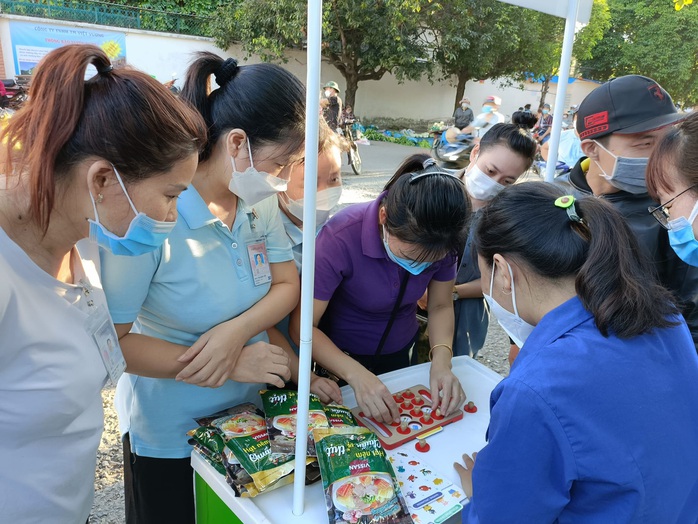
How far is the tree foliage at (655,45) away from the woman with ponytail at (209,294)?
70.6ft

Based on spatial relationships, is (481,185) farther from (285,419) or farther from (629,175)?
(285,419)

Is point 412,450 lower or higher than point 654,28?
lower

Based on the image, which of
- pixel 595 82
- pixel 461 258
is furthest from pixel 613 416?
pixel 595 82

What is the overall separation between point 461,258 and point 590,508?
1.30 m

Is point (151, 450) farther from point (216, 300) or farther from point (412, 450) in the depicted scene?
point (412, 450)

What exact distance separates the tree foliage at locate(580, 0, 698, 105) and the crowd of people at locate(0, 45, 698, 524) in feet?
69.9

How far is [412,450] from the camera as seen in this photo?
50.3 inches

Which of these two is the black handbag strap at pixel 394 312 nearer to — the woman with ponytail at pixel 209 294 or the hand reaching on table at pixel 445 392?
the hand reaching on table at pixel 445 392

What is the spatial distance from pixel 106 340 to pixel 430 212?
34.5 inches

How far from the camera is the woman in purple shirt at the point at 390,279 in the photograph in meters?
1.41

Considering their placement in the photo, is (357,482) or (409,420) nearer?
(357,482)

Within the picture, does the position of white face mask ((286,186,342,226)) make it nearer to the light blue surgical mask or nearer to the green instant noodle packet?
the green instant noodle packet

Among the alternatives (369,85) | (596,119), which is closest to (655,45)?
(369,85)

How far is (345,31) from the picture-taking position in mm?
13180
